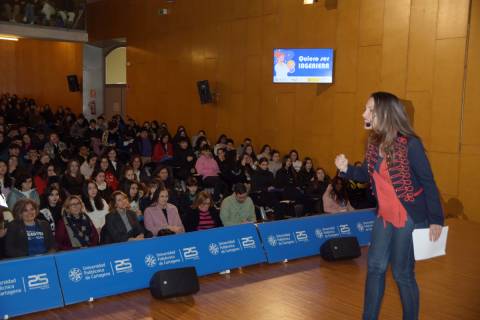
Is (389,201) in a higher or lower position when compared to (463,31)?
lower

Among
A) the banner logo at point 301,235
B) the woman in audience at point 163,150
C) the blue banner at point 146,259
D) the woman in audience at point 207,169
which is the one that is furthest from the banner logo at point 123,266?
the woman in audience at point 163,150

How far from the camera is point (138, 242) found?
523cm

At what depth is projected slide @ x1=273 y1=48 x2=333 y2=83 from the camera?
461 inches

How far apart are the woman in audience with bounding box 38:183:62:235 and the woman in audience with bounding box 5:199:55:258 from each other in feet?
3.58

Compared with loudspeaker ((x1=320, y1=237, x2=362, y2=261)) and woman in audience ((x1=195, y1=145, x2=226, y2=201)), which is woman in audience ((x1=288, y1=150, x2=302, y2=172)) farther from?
loudspeaker ((x1=320, y1=237, x2=362, y2=261))

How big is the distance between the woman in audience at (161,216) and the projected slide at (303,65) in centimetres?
615

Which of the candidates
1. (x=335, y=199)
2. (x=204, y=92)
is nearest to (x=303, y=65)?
(x=204, y=92)

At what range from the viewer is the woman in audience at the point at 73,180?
805cm

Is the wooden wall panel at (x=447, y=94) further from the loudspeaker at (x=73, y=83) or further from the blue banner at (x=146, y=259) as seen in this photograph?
the loudspeaker at (x=73, y=83)

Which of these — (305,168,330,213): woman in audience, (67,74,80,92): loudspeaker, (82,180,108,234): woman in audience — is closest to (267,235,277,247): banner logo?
(82,180,108,234): woman in audience

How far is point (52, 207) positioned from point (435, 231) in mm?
5112

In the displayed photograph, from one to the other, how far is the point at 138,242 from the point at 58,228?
Answer: 4.40 ft

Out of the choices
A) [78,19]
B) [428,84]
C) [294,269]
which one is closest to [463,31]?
[428,84]

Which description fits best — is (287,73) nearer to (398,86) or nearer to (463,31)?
(398,86)
